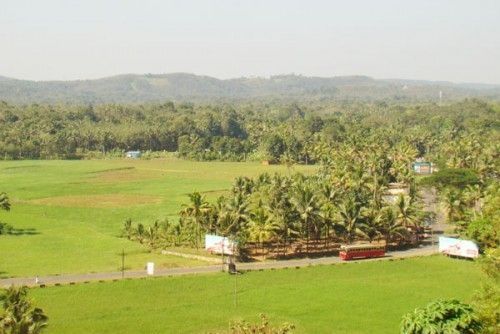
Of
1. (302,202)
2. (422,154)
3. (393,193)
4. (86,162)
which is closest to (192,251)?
(302,202)

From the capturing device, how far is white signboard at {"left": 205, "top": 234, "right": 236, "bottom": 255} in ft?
209

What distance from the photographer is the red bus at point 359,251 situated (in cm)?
6475

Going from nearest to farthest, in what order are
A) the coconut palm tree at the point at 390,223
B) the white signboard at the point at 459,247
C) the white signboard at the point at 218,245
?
the white signboard at the point at 218,245
the white signboard at the point at 459,247
the coconut palm tree at the point at 390,223

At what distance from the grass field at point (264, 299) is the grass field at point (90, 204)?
8.35m

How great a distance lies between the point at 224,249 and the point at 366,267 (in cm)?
1343

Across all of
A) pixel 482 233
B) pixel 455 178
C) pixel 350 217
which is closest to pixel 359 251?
pixel 350 217

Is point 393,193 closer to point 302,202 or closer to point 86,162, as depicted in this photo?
point 302,202

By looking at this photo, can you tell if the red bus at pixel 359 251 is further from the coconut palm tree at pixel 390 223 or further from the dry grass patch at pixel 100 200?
the dry grass patch at pixel 100 200

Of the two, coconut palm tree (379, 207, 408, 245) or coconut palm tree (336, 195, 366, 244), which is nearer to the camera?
coconut palm tree (336, 195, 366, 244)

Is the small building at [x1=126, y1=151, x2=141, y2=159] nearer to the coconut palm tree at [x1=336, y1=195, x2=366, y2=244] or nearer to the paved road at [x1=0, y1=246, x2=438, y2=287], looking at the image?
the coconut palm tree at [x1=336, y1=195, x2=366, y2=244]

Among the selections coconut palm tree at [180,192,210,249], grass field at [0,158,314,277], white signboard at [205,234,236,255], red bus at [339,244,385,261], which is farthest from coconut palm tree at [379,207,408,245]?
grass field at [0,158,314,277]

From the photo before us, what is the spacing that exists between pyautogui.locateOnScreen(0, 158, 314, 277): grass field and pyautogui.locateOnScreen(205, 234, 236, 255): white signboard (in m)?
2.70

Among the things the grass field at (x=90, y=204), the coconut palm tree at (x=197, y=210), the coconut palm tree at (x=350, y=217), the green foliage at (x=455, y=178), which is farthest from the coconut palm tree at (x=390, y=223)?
the green foliage at (x=455, y=178)

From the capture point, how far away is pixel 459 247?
65.6 m
